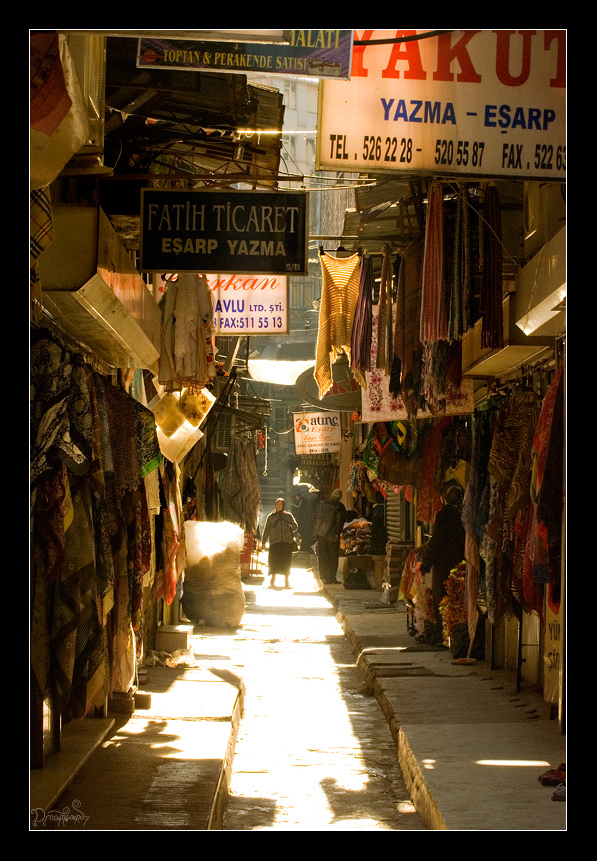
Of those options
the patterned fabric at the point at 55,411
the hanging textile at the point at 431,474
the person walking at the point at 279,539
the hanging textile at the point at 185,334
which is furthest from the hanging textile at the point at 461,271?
the person walking at the point at 279,539

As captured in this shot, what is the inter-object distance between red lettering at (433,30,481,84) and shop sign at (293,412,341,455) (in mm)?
18223

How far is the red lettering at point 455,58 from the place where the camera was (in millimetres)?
5559

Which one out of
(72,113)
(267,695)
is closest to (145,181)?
(72,113)

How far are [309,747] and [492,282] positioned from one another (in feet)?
13.2

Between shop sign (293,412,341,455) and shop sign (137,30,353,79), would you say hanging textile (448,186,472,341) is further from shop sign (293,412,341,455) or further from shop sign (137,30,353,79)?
shop sign (293,412,341,455)

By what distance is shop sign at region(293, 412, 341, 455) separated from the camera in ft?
78.0

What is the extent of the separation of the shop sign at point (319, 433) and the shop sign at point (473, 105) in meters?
18.2

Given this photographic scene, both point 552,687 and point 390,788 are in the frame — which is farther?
point 552,687

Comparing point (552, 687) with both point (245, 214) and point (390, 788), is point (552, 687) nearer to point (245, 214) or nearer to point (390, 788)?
point (390, 788)

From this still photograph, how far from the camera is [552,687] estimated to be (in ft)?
23.7

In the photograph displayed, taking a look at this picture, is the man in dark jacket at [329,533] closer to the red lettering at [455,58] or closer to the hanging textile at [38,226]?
the red lettering at [455,58]

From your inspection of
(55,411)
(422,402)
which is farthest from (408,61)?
(422,402)
